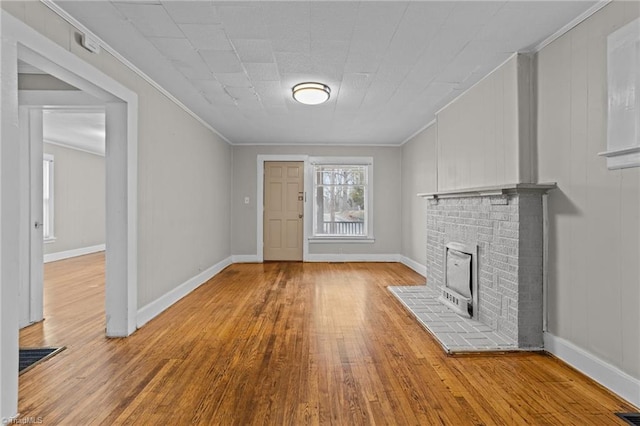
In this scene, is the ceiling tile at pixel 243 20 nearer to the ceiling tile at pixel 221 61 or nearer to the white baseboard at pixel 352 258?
the ceiling tile at pixel 221 61

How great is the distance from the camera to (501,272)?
294 centimetres

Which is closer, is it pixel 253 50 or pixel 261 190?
pixel 253 50

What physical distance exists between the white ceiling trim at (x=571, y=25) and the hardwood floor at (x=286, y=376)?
2.32 metres

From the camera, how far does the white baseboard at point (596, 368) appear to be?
6.48ft

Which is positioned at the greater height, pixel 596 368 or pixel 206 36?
pixel 206 36

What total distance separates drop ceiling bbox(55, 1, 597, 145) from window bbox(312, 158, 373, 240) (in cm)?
282

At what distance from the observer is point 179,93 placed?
385cm

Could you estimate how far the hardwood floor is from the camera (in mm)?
1869

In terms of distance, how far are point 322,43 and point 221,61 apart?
92cm

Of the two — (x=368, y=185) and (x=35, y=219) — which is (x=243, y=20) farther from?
(x=368, y=185)

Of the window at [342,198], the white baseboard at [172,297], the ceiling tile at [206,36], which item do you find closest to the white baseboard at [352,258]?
the window at [342,198]

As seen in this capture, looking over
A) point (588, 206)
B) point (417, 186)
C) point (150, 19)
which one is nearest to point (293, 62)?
point (150, 19)

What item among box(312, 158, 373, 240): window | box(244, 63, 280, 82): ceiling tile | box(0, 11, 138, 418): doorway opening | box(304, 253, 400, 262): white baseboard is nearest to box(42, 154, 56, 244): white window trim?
box(0, 11, 138, 418): doorway opening

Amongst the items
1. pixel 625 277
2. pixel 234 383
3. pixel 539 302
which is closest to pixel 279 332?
pixel 234 383
